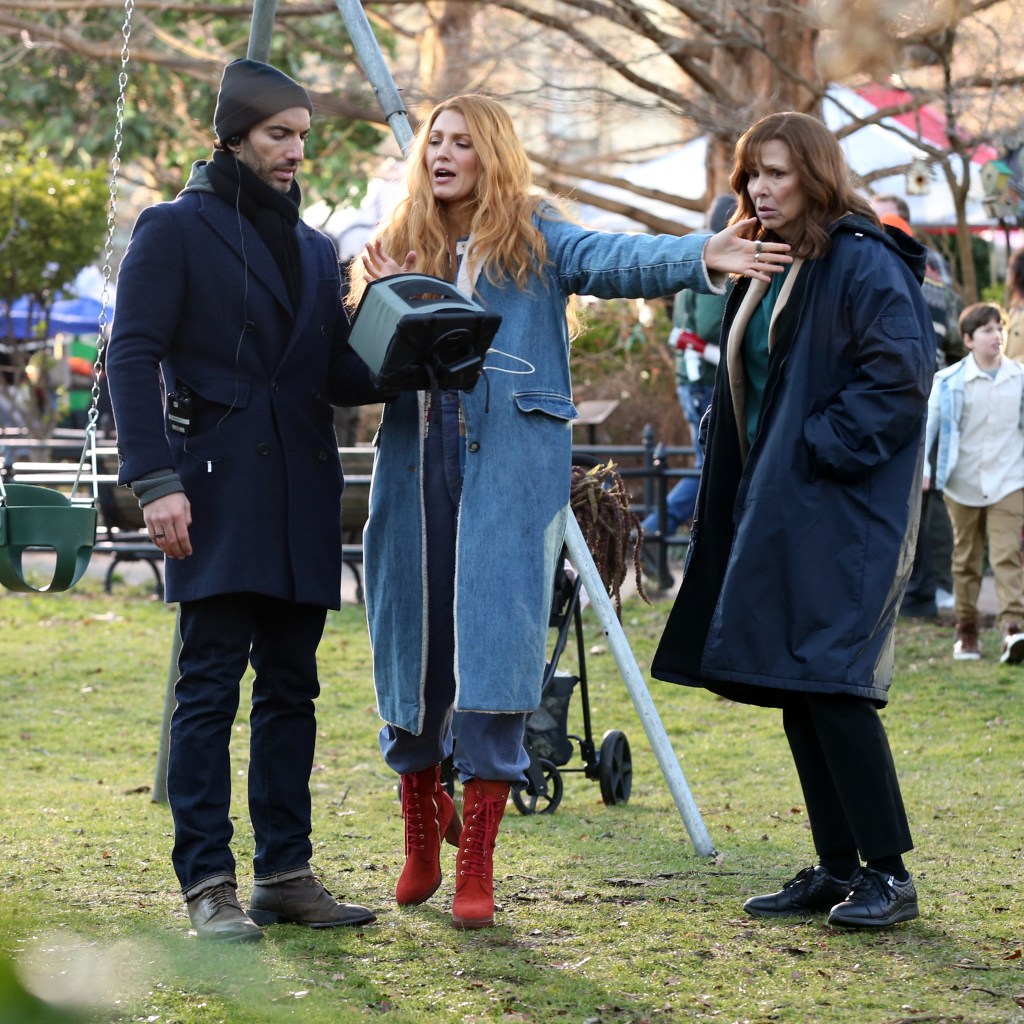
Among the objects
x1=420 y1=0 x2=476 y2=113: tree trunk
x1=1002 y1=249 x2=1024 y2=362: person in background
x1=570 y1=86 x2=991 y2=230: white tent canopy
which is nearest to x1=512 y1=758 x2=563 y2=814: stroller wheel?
x1=1002 y1=249 x2=1024 y2=362: person in background

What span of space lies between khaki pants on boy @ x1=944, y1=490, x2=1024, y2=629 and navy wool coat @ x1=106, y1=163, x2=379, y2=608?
18.0 ft

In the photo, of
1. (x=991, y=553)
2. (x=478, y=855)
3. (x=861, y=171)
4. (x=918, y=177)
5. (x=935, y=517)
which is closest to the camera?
(x=478, y=855)

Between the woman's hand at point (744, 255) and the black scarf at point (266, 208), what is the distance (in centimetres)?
100

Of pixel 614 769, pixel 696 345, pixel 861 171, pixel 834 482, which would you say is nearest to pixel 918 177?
pixel 861 171

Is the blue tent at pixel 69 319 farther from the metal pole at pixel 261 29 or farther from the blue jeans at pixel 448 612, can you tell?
the blue jeans at pixel 448 612

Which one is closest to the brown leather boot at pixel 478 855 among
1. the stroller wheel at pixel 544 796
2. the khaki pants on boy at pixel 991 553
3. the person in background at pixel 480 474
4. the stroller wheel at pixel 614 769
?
the person in background at pixel 480 474

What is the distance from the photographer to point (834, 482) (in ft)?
11.5

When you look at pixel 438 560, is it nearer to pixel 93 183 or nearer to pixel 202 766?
pixel 202 766

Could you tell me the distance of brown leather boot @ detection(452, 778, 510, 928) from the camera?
3.62m

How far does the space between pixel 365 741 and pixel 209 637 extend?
3632 mm

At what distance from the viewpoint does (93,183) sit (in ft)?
58.2

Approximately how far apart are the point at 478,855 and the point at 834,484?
121 centimetres

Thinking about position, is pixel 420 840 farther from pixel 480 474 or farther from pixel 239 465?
pixel 239 465

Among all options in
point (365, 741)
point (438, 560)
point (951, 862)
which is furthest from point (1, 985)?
A: point (365, 741)
